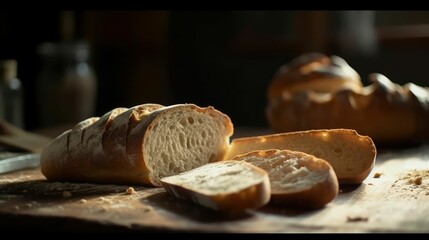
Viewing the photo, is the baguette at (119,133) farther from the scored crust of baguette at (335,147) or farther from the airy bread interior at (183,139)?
the scored crust of baguette at (335,147)

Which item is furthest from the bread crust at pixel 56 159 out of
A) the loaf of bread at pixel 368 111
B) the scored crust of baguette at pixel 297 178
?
the loaf of bread at pixel 368 111

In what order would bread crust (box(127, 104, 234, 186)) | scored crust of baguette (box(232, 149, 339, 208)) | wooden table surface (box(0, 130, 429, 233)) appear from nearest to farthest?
1. wooden table surface (box(0, 130, 429, 233))
2. scored crust of baguette (box(232, 149, 339, 208))
3. bread crust (box(127, 104, 234, 186))

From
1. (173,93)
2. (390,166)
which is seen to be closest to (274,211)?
(390,166)

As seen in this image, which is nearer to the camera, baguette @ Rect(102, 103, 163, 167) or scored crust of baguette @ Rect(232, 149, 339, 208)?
scored crust of baguette @ Rect(232, 149, 339, 208)

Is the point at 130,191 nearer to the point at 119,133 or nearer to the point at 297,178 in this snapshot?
the point at 119,133

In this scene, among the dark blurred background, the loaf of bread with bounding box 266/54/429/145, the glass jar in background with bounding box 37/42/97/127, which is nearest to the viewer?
the loaf of bread with bounding box 266/54/429/145

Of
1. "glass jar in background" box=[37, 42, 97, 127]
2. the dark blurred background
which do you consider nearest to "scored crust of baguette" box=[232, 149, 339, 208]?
"glass jar in background" box=[37, 42, 97, 127]

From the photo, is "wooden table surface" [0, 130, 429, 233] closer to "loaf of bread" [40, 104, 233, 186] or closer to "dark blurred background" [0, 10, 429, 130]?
"loaf of bread" [40, 104, 233, 186]

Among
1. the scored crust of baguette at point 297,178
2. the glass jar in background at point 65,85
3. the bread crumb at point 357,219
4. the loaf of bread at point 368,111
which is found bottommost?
the glass jar in background at point 65,85

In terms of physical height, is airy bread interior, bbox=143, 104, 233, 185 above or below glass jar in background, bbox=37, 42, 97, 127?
above
